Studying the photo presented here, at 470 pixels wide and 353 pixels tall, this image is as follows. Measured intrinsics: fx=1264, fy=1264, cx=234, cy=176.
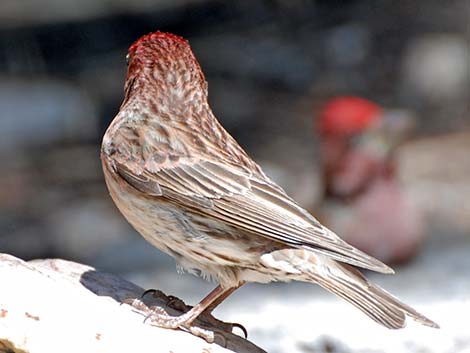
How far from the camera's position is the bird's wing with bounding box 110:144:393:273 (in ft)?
15.6

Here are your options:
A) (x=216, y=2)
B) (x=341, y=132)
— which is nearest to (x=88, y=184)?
(x=341, y=132)

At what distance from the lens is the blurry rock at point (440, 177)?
8664 mm

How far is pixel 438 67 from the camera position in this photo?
11.3 metres

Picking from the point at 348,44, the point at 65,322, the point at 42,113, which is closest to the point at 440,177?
the point at 348,44

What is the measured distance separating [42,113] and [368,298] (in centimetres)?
630

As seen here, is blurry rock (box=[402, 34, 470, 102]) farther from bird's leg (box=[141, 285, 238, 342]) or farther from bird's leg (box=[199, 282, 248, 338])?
bird's leg (box=[141, 285, 238, 342])

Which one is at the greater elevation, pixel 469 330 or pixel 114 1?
pixel 114 1

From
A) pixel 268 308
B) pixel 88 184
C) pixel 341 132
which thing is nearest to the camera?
pixel 268 308

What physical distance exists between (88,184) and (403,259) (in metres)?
2.86

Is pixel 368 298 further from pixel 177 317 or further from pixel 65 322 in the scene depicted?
pixel 65 322

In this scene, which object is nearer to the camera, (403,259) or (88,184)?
(403,259)

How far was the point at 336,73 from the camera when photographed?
458 inches

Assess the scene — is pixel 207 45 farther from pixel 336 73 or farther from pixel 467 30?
pixel 467 30

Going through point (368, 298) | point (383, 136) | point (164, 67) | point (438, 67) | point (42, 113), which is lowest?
point (42, 113)
